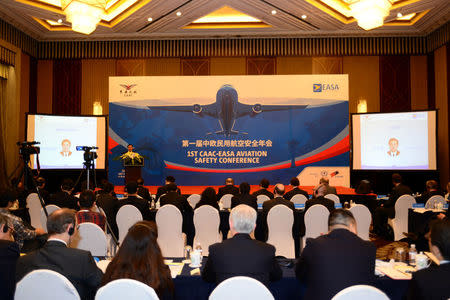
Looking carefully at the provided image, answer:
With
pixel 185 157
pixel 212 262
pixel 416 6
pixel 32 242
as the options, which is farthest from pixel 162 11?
pixel 212 262

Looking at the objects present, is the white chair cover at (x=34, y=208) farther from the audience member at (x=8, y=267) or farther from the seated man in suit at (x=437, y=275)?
the seated man in suit at (x=437, y=275)

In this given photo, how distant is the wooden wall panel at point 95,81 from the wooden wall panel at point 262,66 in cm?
428

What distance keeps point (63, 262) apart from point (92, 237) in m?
1.68

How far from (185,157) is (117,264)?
9.25 metres

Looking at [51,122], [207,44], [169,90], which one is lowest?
[51,122]

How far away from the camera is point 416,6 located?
365 inches

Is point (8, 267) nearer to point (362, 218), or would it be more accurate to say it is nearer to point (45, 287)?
point (45, 287)

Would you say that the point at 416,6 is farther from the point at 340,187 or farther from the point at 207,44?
the point at 207,44

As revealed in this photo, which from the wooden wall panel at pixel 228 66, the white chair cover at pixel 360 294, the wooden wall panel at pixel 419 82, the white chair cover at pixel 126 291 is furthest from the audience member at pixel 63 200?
the wooden wall panel at pixel 419 82

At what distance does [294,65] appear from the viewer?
11805 millimetres

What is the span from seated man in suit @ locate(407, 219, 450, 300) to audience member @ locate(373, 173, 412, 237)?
5.59 m

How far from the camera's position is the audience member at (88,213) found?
4.52 metres

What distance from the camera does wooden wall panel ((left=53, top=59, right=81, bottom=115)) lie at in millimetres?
11992

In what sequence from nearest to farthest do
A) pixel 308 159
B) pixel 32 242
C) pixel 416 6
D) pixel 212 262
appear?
1. pixel 212 262
2. pixel 32 242
3. pixel 416 6
4. pixel 308 159
